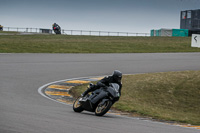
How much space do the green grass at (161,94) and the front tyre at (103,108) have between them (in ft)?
8.43

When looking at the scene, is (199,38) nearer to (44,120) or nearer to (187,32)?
(44,120)

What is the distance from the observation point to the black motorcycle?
35.5ft

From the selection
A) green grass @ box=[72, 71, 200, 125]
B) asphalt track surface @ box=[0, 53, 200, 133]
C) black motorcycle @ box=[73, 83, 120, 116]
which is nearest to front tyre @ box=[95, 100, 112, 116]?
black motorcycle @ box=[73, 83, 120, 116]

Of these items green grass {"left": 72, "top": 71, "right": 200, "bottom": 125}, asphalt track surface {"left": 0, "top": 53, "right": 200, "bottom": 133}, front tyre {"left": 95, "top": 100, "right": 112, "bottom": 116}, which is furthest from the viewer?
green grass {"left": 72, "top": 71, "right": 200, "bottom": 125}

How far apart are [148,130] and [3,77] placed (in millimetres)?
11918

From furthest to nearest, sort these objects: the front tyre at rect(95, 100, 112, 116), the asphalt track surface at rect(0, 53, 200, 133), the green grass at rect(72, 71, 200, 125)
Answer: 1. the green grass at rect(72, 71, 200, 125)
2. the front tyre at rect(95, 100, 112, 116)
3. the asphalt track surface at rect(0, 53, 200, 133)

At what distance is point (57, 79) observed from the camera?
20.0m

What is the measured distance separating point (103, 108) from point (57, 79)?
9.33 metres

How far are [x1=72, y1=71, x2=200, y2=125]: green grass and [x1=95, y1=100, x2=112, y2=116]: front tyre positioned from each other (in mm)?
2569

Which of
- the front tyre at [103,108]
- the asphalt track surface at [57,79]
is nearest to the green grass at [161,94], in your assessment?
the asphalt track surface at [57,79]

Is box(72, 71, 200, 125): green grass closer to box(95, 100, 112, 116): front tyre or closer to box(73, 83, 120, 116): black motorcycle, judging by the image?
box(73, 83, 120, 116): black motorcycle

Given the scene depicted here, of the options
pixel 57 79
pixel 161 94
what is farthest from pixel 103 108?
pixel 57 79

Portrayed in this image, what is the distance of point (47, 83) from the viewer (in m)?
18.6

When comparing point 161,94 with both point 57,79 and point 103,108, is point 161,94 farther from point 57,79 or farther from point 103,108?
point 103,108
